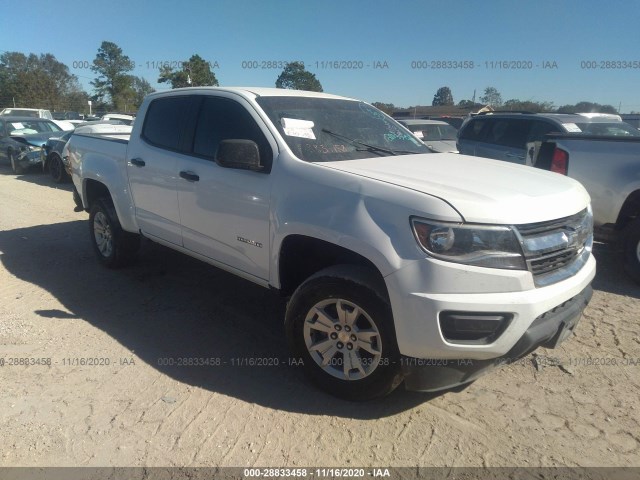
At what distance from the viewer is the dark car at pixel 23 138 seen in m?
13.2

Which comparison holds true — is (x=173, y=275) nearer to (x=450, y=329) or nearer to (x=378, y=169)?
(x=378, y=169)

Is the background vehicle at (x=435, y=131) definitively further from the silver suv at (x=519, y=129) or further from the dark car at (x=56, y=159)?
the dark car at (x=56, y=159)

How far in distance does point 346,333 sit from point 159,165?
2.42 meters

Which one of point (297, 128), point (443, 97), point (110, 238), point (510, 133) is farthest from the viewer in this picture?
point (443, 97)

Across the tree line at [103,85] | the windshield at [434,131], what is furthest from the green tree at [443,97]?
the windshield at [434,131]

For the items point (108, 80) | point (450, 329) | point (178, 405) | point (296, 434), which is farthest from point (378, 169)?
point (108, 80)

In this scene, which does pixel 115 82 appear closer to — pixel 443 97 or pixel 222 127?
pixel 443 97

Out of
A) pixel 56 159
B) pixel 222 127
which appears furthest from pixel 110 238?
pixel 56 159

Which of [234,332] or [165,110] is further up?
[165,110]

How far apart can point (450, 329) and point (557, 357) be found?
1617mm

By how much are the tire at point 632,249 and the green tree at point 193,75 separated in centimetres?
3009

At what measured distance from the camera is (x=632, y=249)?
4.87m

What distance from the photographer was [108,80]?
59531 mm

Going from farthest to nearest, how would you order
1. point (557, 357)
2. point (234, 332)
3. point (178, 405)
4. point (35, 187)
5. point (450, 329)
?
point (35, 187)
point (234, 332)
point (557, 357)
point (178, 405)
point (450, 329)
